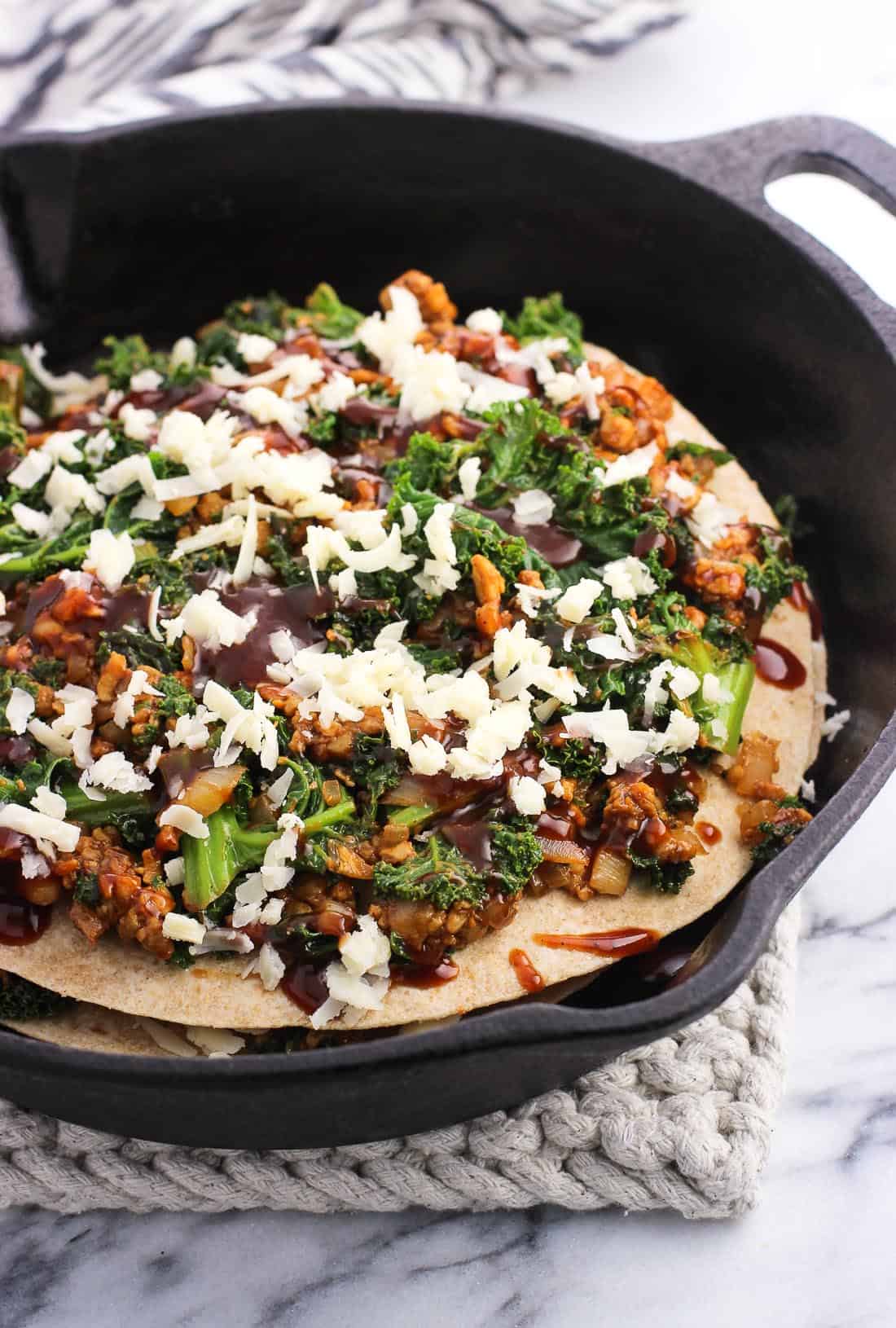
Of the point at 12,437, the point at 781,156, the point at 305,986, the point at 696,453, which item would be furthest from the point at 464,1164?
the point at 781,156

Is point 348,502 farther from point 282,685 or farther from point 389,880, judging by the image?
point 389,880

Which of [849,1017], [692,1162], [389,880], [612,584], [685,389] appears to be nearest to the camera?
[389,880]

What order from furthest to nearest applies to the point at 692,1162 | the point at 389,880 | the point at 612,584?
the point at 612,584, the point at 692,1162, the point at 389,880

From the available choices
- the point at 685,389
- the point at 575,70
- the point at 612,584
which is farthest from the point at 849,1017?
the point at 575,70

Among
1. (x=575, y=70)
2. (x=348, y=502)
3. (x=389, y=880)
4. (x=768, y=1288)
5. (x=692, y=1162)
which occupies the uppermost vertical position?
(x=575, y=70)

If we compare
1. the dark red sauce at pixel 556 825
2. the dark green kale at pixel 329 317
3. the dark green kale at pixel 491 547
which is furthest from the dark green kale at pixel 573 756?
the dark green kale at pixel 329 317

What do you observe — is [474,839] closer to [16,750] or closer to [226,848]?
[226,848]
